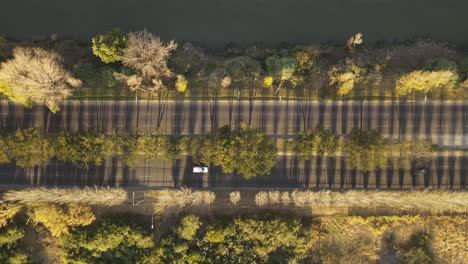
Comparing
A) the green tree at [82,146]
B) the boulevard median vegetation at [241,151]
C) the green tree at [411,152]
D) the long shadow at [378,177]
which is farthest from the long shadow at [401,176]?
the green tree at [82,146]

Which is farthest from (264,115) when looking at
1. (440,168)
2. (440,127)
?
(440,168)

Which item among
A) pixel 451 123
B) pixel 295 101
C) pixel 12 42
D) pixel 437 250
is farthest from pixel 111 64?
pixel 437 250

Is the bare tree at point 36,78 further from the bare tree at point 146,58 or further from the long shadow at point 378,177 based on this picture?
the long shadow at point 378,177

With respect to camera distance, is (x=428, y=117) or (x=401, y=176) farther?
(x=401, y=176)

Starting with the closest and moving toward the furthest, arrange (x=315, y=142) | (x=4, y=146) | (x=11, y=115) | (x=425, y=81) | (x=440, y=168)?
(x=425, y=81), (x=4, y=146), (x=315, y=142), (x=440, y=168), (x=11, y=115)

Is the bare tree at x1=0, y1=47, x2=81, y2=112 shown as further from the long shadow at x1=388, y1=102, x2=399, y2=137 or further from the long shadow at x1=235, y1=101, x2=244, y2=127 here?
the long shadow at x1=388, y1=102, x2=399, y2=137

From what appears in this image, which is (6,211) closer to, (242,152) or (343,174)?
(242,152)
